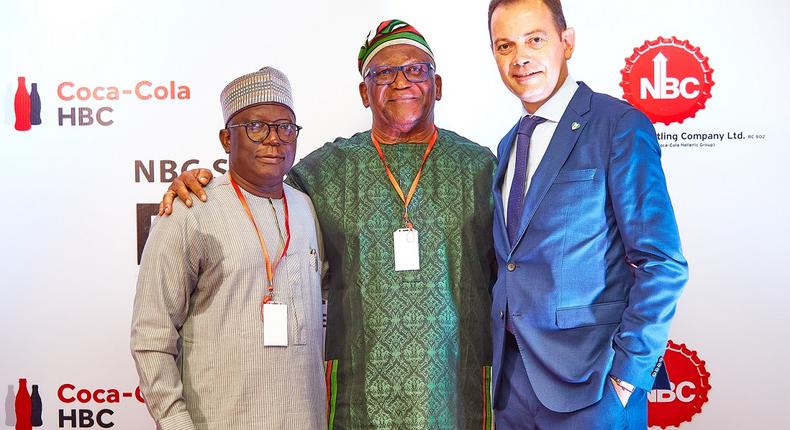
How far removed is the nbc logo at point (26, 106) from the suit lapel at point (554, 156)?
2396mm

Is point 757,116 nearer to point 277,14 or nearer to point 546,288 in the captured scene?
point 546,288

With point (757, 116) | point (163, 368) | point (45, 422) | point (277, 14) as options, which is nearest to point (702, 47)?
point (757, 116)

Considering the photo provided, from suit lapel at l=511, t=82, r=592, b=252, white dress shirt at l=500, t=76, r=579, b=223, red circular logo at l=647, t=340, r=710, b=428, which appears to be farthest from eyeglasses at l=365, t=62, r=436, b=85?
red circular logo at l=647, t=340, r=710, b=428

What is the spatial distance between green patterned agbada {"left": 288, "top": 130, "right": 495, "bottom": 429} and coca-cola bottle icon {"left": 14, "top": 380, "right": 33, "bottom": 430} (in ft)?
5.60

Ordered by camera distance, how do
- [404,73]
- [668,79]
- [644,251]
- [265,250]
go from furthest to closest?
[668,79] < [404,73] < [265,250] < [644,251]

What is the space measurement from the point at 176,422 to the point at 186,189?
688mm

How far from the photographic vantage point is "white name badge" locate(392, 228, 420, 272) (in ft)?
8.04

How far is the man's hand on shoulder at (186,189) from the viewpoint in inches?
85.7

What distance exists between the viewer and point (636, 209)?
6.62 ft

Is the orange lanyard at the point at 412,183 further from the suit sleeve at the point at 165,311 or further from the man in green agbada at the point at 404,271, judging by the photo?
the suit sleeve at the point at 165,311

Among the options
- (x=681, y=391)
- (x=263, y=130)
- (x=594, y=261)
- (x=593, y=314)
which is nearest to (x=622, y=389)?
(x=593, y=314)

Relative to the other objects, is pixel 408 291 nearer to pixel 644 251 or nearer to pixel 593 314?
pixel 593 314

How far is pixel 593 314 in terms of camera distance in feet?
6.90

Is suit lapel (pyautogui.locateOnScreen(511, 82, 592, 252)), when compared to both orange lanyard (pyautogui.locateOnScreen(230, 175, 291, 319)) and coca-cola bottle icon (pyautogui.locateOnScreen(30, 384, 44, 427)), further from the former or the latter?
coca-cola bottle icon (pyautogui.locateOnScreen(30, 384, 44, 427))
